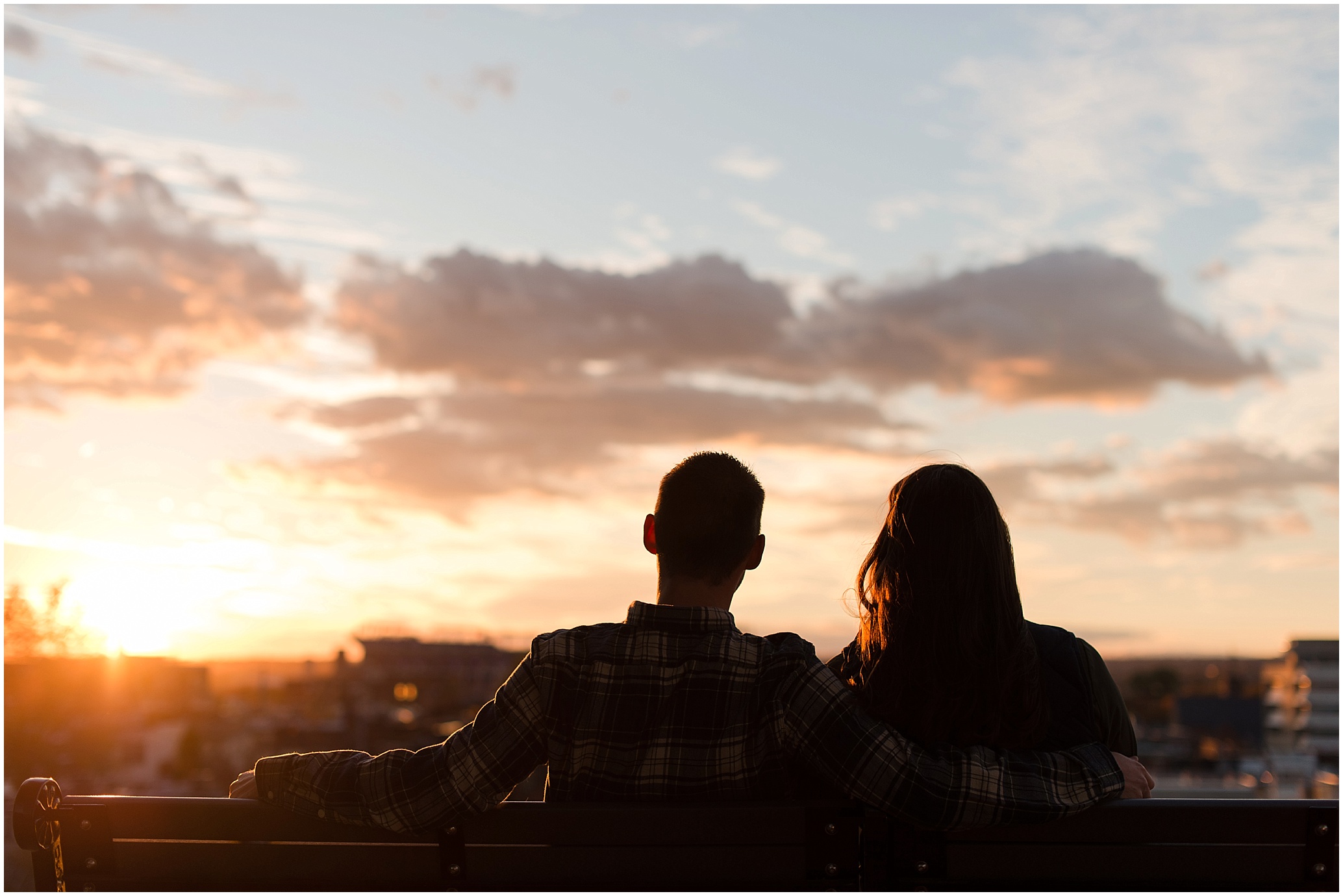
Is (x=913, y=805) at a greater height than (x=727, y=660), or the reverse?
(x=727, y=660)

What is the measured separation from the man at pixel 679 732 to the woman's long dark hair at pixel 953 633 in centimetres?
12

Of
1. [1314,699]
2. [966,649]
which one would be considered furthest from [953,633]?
[1314,699]

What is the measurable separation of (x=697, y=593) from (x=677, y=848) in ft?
2.22

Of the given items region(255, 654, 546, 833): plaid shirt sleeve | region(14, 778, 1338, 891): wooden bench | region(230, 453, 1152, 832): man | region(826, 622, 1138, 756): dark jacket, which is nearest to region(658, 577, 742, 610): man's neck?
region(230, 453, 1152, 832): man

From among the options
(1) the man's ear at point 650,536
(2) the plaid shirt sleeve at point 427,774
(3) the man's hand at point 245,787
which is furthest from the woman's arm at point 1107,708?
(3) the man's hand at point 245,787

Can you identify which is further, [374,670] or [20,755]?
[374,670]

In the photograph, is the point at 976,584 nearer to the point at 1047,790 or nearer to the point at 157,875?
the point at 1047,790

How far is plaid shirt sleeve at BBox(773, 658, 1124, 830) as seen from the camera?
9.89 ft

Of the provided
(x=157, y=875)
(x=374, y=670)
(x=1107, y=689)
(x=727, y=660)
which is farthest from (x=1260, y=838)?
(x=374, y=670)

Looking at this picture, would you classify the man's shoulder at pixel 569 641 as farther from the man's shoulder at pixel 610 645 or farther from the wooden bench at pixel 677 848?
the wooden bench at pixel 677 848

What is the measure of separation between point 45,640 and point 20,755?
40.6ft

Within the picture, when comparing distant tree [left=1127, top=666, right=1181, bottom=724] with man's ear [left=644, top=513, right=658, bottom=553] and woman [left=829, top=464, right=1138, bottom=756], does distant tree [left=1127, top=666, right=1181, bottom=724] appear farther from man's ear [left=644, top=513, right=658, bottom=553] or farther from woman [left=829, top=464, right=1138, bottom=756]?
man's ear [left=644, top=513, right=658, bottom=553]

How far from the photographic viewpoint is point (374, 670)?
7781 inches

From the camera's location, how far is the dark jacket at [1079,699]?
329cm
